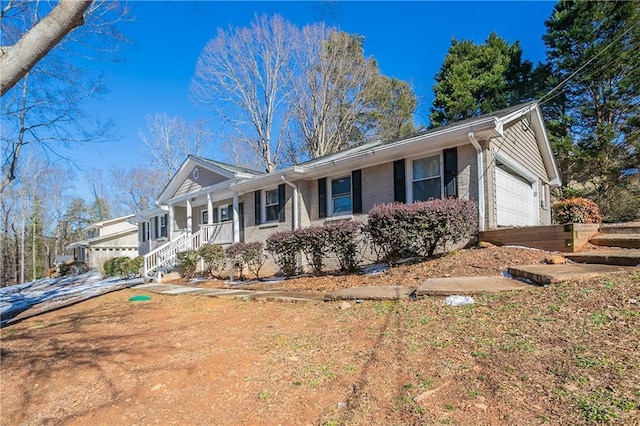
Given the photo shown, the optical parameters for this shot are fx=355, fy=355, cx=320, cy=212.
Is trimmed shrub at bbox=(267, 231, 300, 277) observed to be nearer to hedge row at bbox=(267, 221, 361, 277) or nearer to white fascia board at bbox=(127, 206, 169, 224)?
hedge row at bbox=(267, 221, 361, 277)

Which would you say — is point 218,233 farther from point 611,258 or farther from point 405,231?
point 611,258

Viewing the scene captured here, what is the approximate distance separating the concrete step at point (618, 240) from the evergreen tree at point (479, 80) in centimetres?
1620

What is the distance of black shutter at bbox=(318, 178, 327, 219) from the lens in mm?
11188

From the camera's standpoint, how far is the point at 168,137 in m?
28.1

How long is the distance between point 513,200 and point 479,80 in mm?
14836

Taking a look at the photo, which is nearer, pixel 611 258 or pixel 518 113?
pixel 611 258

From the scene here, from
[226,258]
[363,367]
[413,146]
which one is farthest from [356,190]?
[363,367]

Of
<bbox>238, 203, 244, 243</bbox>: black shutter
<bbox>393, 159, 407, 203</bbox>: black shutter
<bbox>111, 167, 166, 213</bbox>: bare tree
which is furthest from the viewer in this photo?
<bbox>111, 167, 166, 213</bbox>: bare tree

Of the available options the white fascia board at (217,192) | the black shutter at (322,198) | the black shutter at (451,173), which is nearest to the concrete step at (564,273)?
the black shutter at (451,173)

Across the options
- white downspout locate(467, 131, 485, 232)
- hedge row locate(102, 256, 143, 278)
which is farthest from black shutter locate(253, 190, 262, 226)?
white downspout locate(467, 131, 485, 232)

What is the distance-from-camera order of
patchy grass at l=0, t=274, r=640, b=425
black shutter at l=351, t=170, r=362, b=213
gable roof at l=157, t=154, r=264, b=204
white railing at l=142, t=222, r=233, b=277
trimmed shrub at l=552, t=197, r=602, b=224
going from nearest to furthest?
1. patchy grass at l=0, t=274, r=640, b=425
2. trimmed shrub at l=552, t=197, r=602, b=224
3. black shutter at l=351, t=170, r=362, b=213
4. white railing at l=142, t=222, r=233, b=277
5. gable roof at l=157, t=154, r=264, b=204

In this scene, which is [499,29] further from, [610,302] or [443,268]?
[610,302]

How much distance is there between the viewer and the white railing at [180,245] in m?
13.7

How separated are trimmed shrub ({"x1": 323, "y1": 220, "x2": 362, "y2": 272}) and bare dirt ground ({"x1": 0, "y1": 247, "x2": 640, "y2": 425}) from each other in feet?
9.94
